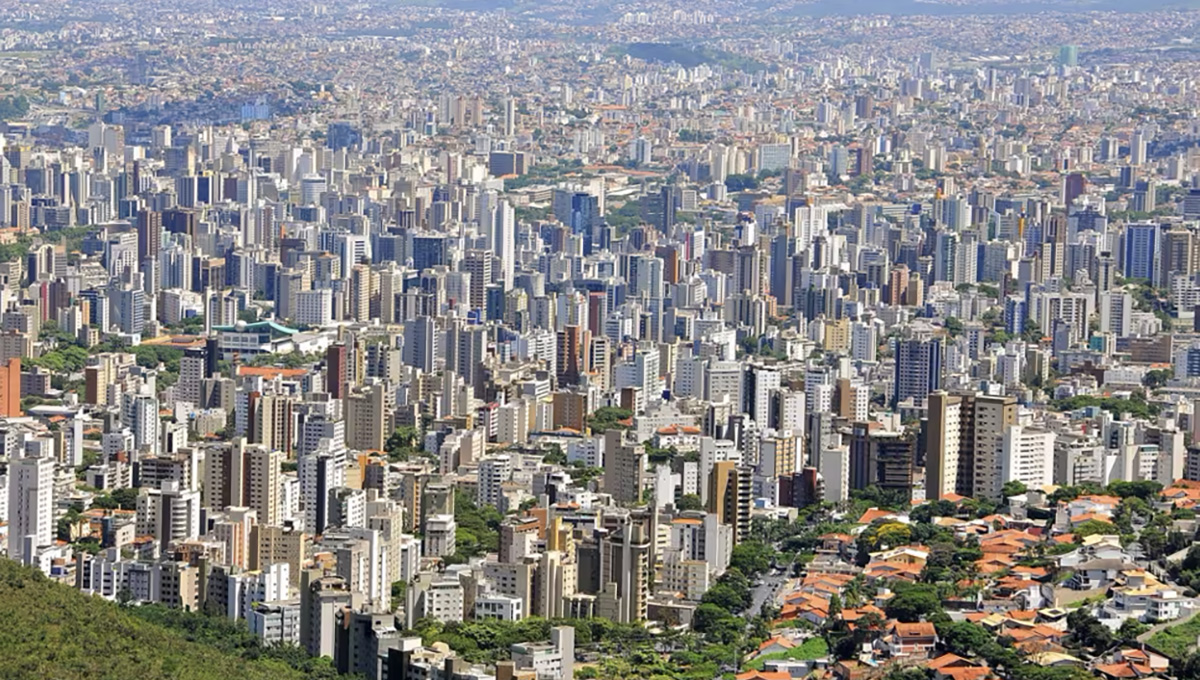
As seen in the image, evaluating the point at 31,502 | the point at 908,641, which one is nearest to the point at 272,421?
the point at 31,502

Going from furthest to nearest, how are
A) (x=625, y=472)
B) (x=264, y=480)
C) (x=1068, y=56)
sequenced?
(x=1068, y=56) < (x=625, y=472) < (x=264, y=480)

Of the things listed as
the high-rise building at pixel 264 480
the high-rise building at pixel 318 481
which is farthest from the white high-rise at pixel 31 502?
the high-rise building at pixel 318 481

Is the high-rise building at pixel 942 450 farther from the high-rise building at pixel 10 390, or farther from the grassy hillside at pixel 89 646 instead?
the high-rise building at pixel 10 390

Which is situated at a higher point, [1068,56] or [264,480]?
[264,480]

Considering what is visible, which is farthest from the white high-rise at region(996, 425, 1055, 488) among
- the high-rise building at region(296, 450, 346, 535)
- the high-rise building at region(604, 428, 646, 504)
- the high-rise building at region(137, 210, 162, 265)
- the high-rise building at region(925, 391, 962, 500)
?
the high-rise building at region(137, 210, 162, 265)

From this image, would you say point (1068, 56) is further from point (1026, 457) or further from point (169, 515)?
point (169, 515)

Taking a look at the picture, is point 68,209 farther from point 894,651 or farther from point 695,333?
point 894,651
